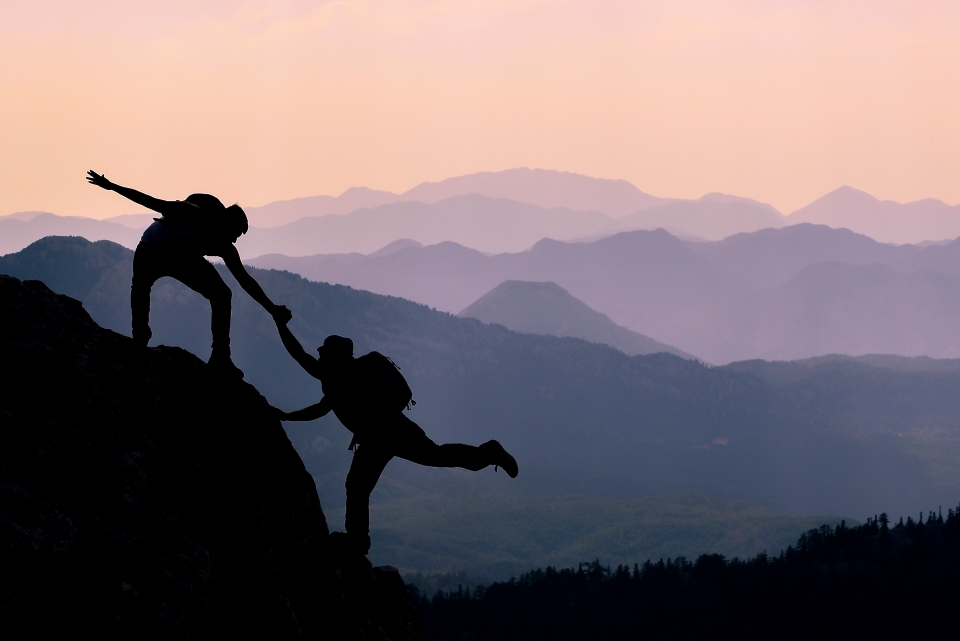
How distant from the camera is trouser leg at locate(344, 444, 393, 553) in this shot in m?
18.0

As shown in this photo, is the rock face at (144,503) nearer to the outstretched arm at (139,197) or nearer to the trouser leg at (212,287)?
the trouser leg at (212,287)

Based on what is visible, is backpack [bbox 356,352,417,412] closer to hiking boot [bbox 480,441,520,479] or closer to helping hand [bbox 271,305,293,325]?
helping hand [bbox 271,305,293,325]

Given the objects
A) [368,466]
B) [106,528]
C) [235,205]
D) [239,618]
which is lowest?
[239,618]

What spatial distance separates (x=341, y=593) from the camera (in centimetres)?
1700

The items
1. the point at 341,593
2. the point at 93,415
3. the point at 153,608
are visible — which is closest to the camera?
the point at 153,608

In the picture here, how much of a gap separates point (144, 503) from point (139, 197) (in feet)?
16.3

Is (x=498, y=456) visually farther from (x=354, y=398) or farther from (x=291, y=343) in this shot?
(x=291, y=343)

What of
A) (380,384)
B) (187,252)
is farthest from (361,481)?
(187,252)

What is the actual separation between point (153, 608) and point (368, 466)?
5546mm

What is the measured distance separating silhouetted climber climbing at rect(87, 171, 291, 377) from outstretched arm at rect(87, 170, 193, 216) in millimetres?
17

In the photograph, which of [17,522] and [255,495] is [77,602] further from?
[255,495]

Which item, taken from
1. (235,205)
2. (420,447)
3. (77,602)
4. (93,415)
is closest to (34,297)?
(93,415)

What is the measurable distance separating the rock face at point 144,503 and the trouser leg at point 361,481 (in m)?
0.69

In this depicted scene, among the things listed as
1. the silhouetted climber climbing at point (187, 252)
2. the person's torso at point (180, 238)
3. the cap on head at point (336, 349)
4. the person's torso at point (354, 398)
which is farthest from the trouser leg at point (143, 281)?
the person's torso at point (354, 398)
